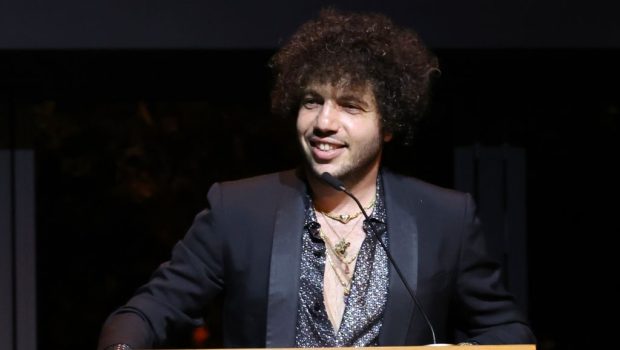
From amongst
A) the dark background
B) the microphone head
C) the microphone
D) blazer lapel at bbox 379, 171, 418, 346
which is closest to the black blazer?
blazer lapel at bbox 379, 171, 418, 346

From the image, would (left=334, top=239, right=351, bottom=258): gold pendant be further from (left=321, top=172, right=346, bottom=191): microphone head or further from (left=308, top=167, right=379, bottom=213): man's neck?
(left=321, top=172, right=346, bottom=191): microphone head

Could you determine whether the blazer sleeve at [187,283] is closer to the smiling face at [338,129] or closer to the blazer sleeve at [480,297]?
the smiling face at [338,129]

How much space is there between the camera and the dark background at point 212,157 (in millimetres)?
4062

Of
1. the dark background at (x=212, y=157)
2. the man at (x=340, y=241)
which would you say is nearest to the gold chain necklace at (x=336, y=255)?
the man at (x=340, y=241)

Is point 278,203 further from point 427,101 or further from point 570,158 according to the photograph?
point 570,158

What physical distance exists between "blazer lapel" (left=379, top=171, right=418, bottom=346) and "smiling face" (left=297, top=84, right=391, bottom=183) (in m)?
0.13

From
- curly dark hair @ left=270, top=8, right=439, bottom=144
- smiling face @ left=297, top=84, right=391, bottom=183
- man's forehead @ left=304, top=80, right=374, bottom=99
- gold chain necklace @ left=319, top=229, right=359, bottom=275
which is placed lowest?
gold chain necklace @ left=319, top=229, right=359, bottom=275

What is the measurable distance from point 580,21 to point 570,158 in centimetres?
50

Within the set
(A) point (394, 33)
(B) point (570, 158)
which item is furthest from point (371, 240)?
(B) point (570, 158)

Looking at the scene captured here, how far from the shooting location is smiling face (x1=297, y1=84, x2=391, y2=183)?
3.05 m

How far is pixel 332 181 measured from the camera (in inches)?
115

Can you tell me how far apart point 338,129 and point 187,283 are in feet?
1.51

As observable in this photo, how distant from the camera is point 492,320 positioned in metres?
3.19

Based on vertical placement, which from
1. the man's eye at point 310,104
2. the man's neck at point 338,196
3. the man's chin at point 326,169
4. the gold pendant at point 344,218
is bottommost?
the gold pendant at point 344,218
